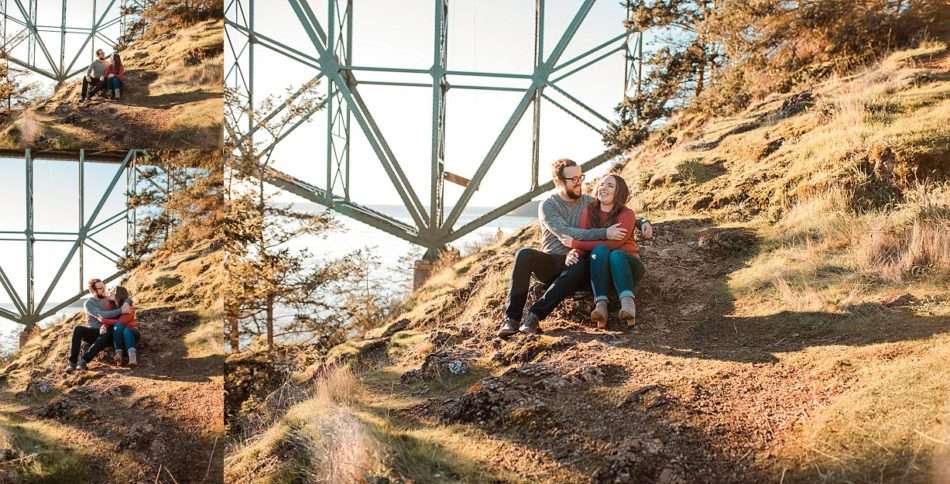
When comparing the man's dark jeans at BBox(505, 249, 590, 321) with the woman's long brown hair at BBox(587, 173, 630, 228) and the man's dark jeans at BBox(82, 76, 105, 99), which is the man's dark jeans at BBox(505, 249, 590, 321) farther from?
the man's dark jeans at BBox(82, 76, 105, 99)

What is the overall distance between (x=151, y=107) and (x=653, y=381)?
2.27 metres

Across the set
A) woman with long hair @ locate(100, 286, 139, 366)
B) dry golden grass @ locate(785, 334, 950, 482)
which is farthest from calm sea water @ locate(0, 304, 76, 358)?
dry golden grass @ locate(785, 334, 950, 482)

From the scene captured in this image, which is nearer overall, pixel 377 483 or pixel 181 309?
pixel 377 483

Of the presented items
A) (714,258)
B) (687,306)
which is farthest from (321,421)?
(714,258)

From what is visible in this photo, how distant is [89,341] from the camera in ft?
10.0

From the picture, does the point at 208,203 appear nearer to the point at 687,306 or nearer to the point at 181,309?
the point at 181,309

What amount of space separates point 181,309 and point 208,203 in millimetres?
439

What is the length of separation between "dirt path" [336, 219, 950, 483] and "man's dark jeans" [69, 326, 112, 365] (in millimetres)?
1173

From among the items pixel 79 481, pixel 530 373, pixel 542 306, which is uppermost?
pixel 542 306

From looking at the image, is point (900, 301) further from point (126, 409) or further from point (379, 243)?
point (379, 243)

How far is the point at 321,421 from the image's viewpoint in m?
3.50

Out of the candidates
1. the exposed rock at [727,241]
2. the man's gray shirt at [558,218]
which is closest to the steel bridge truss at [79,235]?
the man's gray shirt at [558,218]

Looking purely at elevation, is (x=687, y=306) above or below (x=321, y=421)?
above

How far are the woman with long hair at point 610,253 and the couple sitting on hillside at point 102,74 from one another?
1.98 meters
